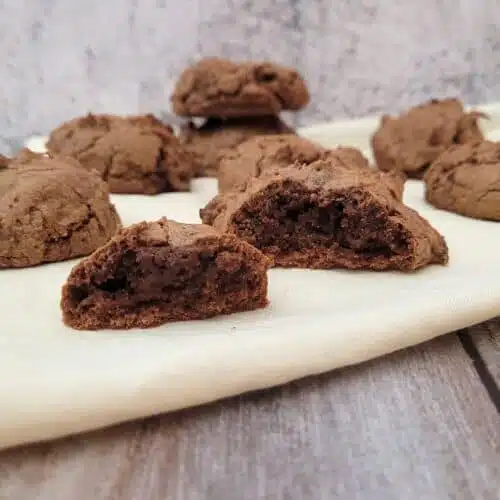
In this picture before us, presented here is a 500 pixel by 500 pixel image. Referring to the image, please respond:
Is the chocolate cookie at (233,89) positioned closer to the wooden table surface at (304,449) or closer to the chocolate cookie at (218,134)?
the chocolate cookie at (218,134)

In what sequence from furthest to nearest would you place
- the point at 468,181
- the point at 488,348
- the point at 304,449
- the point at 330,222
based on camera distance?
the point at 468,181
the point at 330,222
the point at 488,348
the point at 304,449

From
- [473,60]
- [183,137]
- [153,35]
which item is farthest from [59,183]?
[473,60]

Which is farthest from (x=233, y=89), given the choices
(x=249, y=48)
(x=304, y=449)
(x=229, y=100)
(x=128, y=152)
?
(x=304, y=449)

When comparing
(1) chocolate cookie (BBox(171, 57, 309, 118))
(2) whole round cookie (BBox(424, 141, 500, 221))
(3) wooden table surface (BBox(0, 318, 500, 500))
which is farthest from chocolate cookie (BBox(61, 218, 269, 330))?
(1) chocolate cookie (BBox(171, 57, 309, 118))

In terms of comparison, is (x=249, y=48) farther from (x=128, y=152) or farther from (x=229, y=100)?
(x=128, y=152)

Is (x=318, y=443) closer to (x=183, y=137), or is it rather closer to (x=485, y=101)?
(x=183, y=137)

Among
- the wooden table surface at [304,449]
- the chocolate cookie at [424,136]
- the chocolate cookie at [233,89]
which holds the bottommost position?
the chocolate cookie at [424,136]

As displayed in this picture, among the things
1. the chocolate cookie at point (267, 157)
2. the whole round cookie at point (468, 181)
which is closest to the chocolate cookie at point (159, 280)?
the chocolate cookie at point (267, 157)
